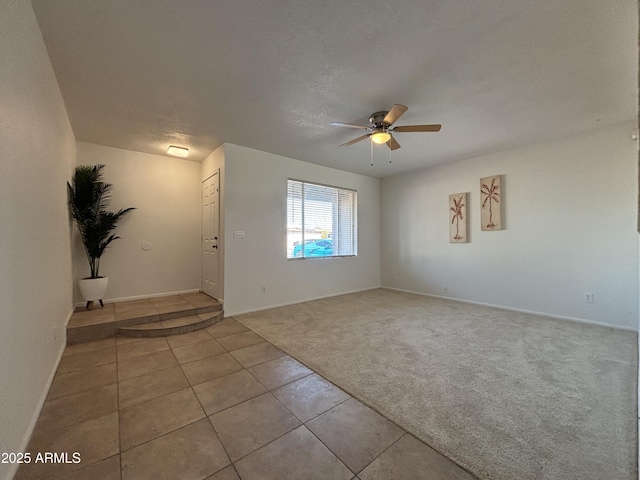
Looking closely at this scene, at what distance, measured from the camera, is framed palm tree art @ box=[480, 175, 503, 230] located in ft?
14.1

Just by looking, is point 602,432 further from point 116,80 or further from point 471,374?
point 116,80

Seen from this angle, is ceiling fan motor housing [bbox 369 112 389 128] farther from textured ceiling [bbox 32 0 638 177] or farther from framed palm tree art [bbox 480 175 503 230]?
framed palm tree art [bbox 480 175 503 230]

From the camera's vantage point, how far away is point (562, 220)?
12.2 feet

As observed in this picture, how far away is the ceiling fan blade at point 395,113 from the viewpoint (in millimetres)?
2362

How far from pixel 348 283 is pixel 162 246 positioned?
3.75 m

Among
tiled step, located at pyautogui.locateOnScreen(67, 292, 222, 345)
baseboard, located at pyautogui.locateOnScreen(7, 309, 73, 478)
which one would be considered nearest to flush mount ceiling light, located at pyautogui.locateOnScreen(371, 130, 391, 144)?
tiled step, located at pyautogui.locateOnScreen(67, 292, 222, 345)

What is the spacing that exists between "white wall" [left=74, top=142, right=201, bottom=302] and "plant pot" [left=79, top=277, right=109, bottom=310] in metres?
0.45

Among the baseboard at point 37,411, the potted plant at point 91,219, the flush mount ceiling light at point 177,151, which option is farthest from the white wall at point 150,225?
the baseboard at point 37,411

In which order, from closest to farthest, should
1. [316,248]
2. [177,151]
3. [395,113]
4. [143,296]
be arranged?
[395,113] → [177,151] → [143,296] → [316,248]

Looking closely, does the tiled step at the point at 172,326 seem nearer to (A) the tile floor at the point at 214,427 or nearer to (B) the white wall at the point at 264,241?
(B) the white wall at the point at 264,241

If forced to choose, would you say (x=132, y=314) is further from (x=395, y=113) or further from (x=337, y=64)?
(x=395, y=113)

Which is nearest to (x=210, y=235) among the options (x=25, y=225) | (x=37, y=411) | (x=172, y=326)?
(x=172, y=326)

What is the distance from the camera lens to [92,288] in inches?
138

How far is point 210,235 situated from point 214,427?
336cm
